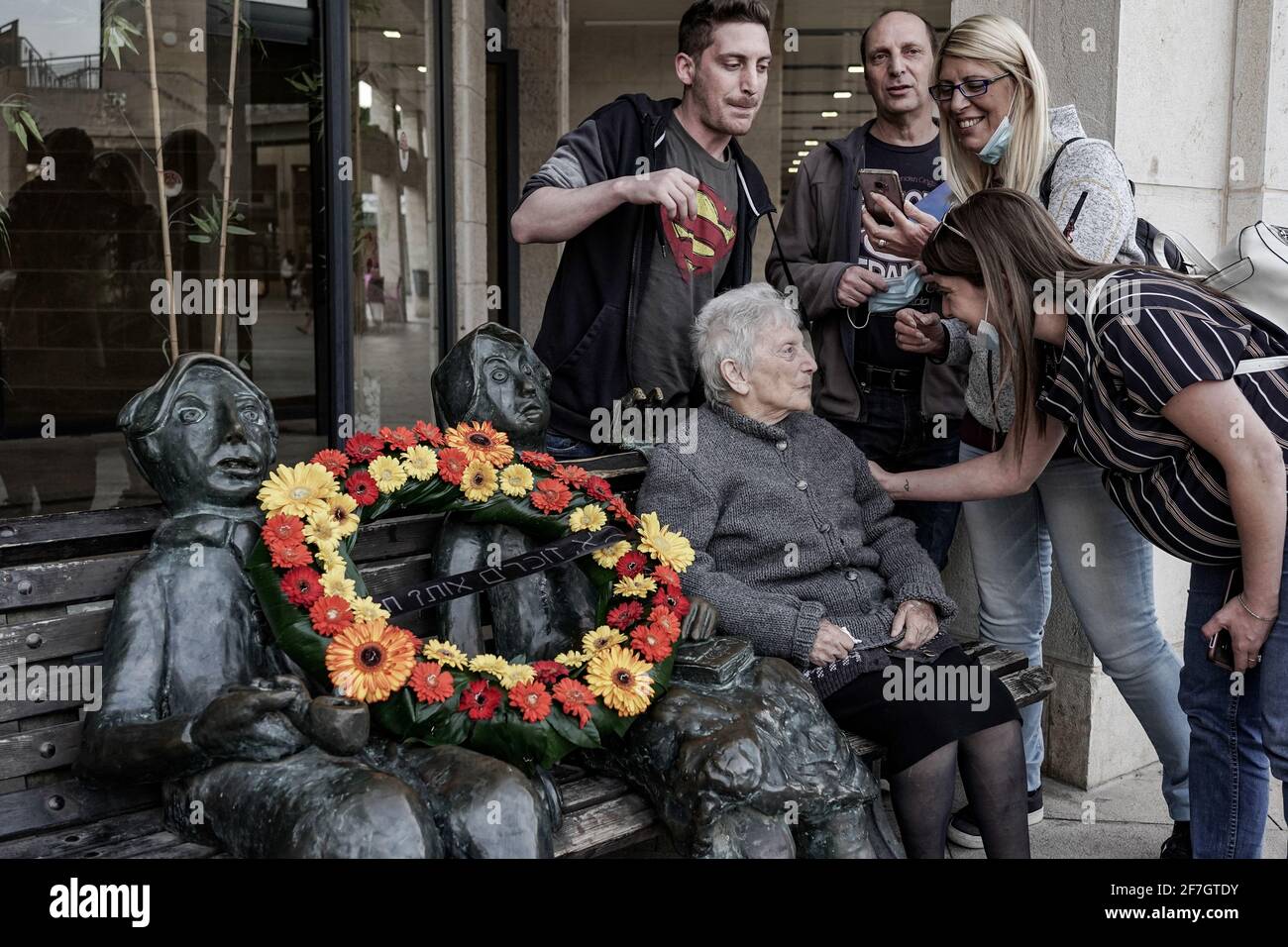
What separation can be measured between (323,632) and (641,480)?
4.13ft

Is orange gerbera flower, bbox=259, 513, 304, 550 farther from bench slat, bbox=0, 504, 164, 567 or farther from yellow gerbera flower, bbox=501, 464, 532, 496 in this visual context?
yellow gerbera flower, bbox=501, 464, 532, 496

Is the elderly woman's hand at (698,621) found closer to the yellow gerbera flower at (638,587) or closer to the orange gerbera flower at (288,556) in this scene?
the yellow gerbera flower at (638,587)

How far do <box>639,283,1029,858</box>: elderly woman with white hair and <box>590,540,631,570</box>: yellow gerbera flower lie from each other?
0.64 feet

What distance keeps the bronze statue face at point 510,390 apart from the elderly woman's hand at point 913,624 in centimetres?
102

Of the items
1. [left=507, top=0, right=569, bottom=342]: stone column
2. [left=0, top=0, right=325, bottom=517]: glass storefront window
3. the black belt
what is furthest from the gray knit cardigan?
[left=507, top=0, right=569, bottom=342]: stone column

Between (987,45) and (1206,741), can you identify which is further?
(987,45)

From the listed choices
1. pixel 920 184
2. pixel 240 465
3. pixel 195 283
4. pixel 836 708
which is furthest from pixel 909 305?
pixel 195 283

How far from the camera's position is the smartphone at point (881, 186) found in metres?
3.44

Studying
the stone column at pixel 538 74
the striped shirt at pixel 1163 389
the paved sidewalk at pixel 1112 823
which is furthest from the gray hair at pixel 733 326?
the stone column at pixel 538 74

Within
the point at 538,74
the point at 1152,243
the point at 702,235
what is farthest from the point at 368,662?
the point at 538,74

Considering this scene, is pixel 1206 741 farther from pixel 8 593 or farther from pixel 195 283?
pixel 195 283

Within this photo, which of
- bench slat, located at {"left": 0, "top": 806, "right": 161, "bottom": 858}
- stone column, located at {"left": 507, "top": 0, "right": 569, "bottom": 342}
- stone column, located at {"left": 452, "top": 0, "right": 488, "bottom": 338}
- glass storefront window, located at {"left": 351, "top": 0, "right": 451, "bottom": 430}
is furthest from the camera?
stone column, located at {"left": 507, "top": 0, "right": 569, "bottom": 342}

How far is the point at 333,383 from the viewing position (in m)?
4.93

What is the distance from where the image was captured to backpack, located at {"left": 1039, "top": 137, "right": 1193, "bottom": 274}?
301cm
